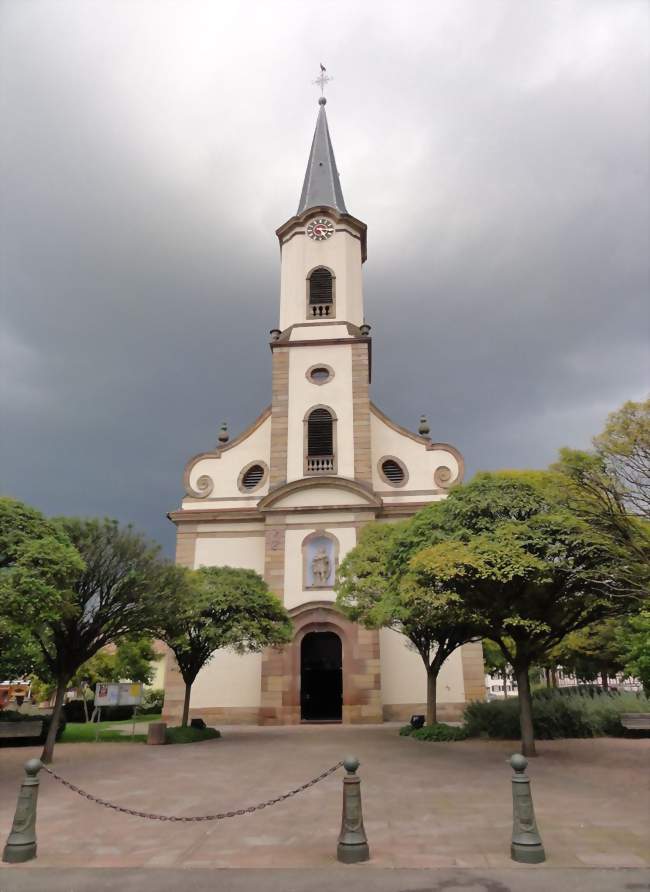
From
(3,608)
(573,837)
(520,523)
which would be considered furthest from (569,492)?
(3,608)

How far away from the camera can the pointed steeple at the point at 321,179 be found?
117 ft

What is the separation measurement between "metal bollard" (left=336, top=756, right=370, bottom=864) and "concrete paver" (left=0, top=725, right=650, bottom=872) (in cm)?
20

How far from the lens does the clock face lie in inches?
1293

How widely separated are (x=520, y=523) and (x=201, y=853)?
28.7ft

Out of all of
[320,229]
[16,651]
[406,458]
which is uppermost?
[320,229]

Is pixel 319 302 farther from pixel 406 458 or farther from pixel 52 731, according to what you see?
pixel 52 731

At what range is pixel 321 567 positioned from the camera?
2588cm

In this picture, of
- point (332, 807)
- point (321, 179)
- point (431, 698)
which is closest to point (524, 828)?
point (332, 807)

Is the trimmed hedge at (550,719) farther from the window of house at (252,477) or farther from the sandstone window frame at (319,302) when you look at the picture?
the sandstone window frame at (319,302)

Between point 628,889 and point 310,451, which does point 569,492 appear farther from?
point 310,451

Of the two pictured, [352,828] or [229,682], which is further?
[229,682]

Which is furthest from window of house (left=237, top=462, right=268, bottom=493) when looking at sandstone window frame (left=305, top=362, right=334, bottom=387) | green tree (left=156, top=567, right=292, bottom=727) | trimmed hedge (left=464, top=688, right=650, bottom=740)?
trimmed hedge (left=464, top=688, right=650, bottom=740)

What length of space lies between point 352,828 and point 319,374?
79.9 ft

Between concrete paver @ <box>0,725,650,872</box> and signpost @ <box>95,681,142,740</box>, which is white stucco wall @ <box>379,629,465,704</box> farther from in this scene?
signpost @ <box>95,681,142,740</box>
